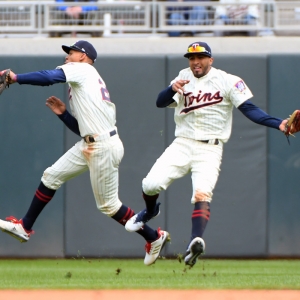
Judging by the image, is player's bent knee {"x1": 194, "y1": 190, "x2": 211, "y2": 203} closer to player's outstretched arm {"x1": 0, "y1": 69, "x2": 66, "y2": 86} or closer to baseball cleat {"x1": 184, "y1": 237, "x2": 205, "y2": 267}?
baseball cleat {"x1": 184, "y1": 237, "x2": 205, "y2": 267}

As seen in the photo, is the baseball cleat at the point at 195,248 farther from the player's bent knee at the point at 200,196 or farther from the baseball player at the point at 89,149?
the baseball player at the point at 89,149

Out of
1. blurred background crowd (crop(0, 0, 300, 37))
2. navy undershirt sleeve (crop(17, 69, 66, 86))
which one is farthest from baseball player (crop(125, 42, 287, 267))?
blurred background crowd (crop(0, 0, 300, 37))

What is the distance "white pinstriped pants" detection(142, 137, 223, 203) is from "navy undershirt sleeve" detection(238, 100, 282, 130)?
1.57 ft

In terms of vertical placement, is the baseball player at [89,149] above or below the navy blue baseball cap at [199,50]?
below

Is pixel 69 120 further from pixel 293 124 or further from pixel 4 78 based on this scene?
pixel 293 124

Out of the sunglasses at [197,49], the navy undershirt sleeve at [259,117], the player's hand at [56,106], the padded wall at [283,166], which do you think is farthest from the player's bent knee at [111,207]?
the padded wall at [283,166]

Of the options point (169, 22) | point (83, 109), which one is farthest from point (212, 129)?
point (169, 22)

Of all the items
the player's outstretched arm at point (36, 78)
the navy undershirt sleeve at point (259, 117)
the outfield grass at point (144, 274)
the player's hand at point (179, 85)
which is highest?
the player's outstretched arm at point (36, 78)

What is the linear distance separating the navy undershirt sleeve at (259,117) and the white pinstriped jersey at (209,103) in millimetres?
94

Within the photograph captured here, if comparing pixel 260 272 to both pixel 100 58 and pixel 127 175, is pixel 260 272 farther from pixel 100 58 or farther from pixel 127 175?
pixel 100 58

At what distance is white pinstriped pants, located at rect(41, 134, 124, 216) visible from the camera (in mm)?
8734

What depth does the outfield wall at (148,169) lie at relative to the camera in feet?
37.4

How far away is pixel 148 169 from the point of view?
11453 mm

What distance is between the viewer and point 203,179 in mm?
7988
